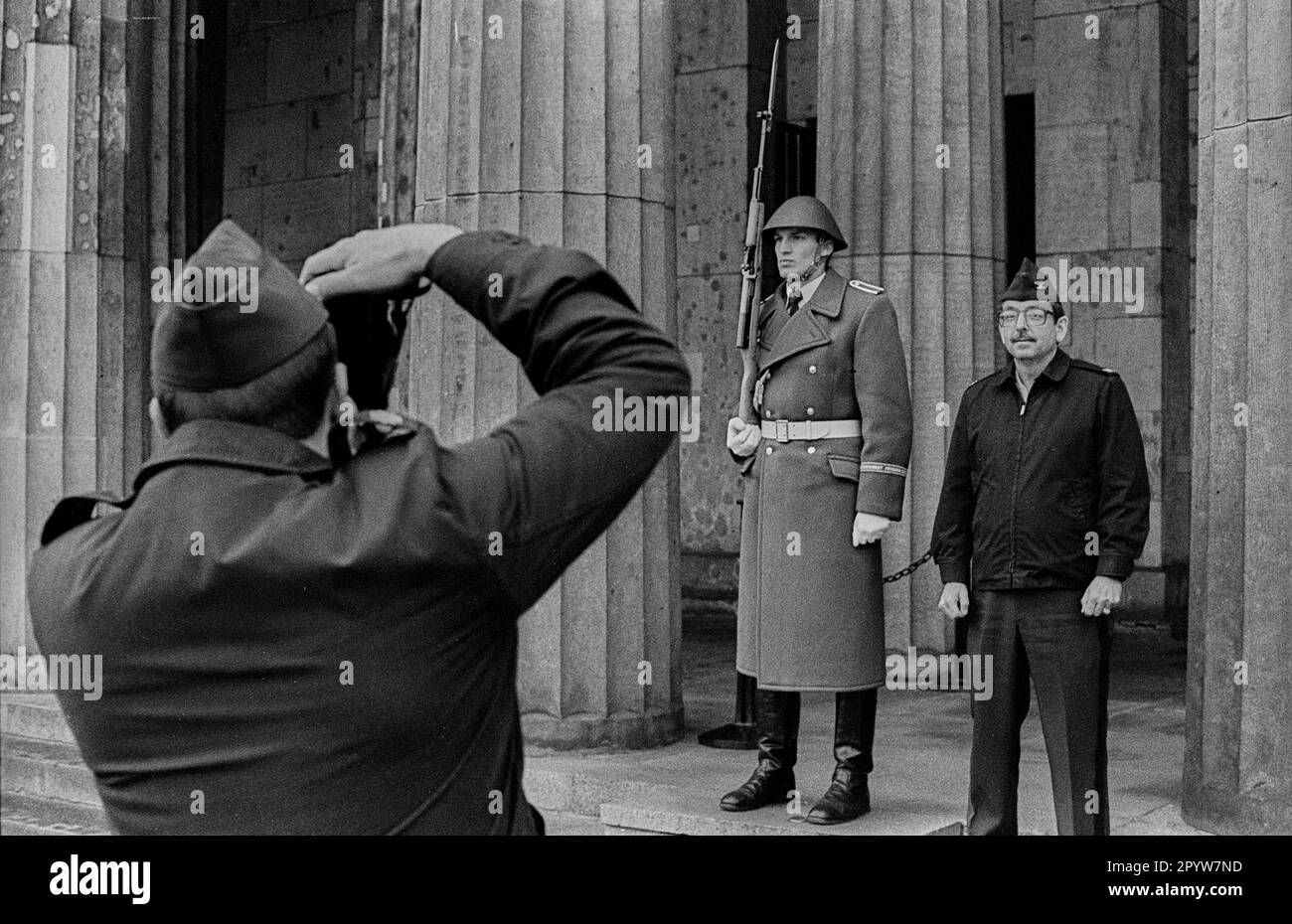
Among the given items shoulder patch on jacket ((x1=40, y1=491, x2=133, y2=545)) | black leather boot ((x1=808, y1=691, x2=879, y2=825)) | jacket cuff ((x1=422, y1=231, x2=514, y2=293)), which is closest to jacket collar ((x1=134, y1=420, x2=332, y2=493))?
shoulder patch on jacket ((x1=40, y1=491, x2=133, y2=545))

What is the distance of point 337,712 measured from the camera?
197 centimetres

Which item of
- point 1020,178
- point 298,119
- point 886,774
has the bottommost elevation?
point 886,774

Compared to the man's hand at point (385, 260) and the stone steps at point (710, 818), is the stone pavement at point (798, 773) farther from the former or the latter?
the man's hand at point (385, 260)

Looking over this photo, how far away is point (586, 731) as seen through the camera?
26.0 feet

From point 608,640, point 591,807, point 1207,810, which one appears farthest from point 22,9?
point 1207,810

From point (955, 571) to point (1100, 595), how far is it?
0.52 m

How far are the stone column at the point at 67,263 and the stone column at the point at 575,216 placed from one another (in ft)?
11.2

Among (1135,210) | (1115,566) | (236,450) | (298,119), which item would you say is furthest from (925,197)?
(298,119)

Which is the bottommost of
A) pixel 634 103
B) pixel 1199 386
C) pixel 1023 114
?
pixel 1199 386

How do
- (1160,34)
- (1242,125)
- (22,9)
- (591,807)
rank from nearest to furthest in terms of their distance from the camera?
(1242,125) → (591,807) → (22,9) → (1160,34)

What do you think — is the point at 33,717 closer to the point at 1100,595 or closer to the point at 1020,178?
the point at 1100,595

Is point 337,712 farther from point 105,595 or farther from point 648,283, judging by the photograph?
point 648,283
